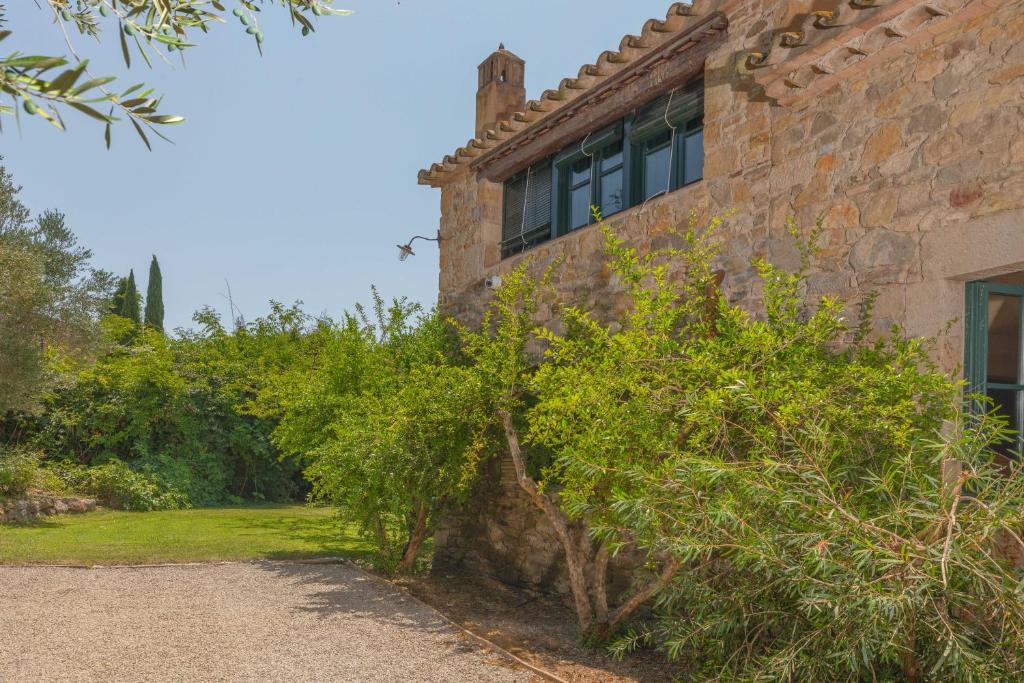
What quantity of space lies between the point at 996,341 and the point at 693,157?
2873 mm

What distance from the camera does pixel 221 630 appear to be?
572 centimetres

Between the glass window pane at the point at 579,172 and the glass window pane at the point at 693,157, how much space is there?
1.42m

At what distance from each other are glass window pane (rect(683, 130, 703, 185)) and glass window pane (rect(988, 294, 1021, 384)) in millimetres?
2604

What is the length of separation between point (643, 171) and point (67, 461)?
11.7m

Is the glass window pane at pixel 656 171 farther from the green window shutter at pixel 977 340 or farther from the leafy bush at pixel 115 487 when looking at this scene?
the leafy bush at pixel 115 487

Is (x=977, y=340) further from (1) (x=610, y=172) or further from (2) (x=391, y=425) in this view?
(2) (x=391, y=425)

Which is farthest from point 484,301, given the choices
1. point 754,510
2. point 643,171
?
point 754,510

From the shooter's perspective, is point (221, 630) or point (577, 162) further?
point (577, 162)

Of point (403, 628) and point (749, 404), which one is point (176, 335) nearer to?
point (403, 628)

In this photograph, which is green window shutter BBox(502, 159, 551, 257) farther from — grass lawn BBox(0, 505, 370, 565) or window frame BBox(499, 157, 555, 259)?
grass lawn BBox(0, 505, 370, 565)

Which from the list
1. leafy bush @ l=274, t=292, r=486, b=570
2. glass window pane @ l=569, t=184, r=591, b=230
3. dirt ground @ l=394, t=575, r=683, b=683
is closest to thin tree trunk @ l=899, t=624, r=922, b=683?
dirt ground @ l=394, t=575, r=683, b=683

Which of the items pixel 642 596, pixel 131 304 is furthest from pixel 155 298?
pixel 642 596

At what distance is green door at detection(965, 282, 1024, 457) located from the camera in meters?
4.25

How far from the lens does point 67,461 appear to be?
1380cm
